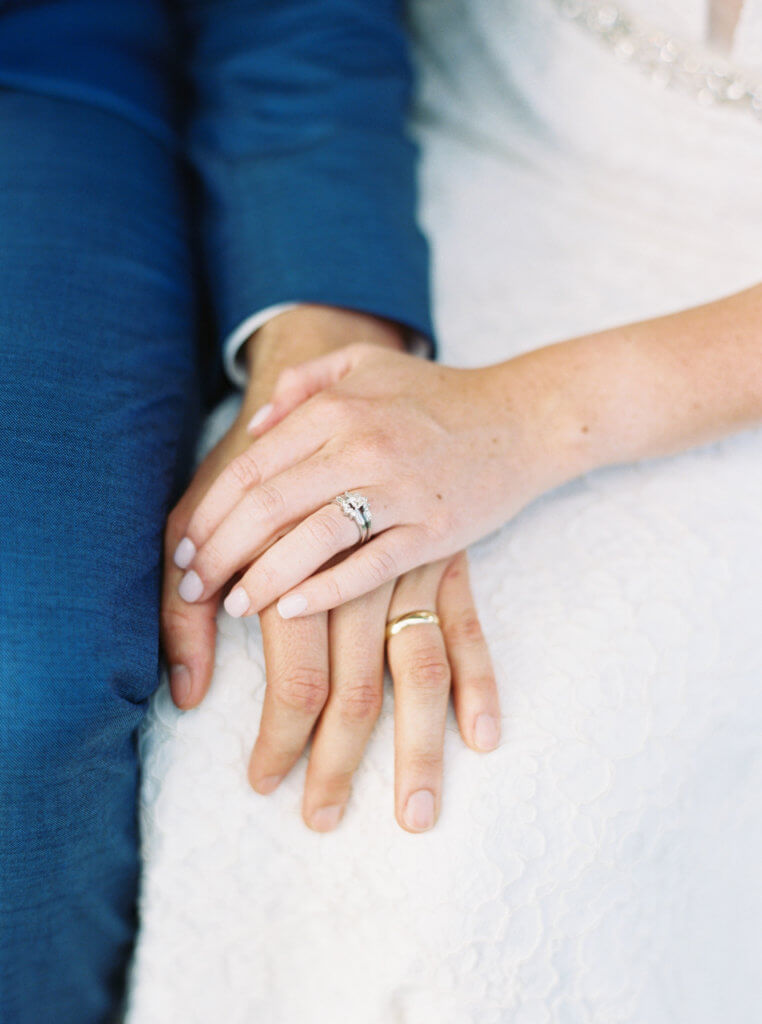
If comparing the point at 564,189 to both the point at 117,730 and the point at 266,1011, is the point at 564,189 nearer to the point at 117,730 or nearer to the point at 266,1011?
the point at 117,730

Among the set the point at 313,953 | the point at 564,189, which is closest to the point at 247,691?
the point at 313,953

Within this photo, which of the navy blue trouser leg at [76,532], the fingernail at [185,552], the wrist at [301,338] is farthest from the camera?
the wrist at [301,338]

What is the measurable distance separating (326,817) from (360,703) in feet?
0.26

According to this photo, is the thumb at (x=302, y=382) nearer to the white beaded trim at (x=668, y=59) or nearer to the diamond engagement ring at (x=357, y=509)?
the diamond engagement ring at (x=357, y=509)

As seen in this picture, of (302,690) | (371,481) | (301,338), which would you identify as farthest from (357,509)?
(301,338)

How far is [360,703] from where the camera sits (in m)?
0.59

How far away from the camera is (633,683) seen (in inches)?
23.5

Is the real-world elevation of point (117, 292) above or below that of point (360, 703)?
above

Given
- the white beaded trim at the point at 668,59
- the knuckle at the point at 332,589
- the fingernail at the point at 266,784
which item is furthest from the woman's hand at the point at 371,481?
the white beaded trim at the point at 668,59

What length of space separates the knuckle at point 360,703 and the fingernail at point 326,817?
6 cm

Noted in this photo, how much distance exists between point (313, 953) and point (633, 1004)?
0.23 metres

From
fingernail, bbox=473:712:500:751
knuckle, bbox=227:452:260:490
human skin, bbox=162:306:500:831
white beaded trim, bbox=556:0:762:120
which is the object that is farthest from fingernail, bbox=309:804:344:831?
white beaded trim, bbox=556:0:762:120

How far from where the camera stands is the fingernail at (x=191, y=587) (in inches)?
24.2

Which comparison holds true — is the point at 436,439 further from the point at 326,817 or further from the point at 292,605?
the point at 326,817
